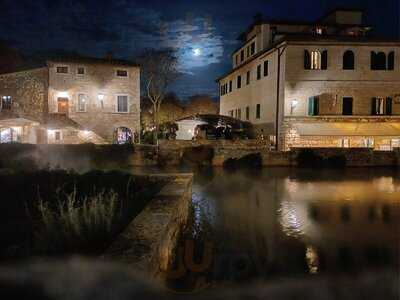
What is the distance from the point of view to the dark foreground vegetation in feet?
18.1

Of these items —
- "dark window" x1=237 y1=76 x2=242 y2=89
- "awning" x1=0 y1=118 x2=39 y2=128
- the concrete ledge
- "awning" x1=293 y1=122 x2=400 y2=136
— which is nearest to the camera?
the concrete ledge

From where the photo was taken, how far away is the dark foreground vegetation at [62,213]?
552 centimetres

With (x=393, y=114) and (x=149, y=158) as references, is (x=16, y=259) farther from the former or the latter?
(x=393, y=114)

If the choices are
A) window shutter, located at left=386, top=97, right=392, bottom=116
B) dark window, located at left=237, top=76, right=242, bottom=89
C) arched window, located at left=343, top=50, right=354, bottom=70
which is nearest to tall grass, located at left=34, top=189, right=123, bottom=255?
arched window, located at left=343, top=50, right=354, bottom=70

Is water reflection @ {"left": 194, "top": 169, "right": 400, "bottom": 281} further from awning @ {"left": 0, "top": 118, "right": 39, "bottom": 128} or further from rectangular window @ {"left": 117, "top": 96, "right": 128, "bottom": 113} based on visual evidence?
awning @ {"left": 0, "top": 118, "right": 39, "bottom": 128}

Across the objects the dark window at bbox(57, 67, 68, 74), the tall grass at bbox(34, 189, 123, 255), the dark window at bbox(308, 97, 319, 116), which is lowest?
the tall grass at bbox(34, 189, 123, 255)

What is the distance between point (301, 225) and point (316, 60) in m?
22.4

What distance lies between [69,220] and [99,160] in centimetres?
1973

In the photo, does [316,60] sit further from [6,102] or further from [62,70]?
[6,102]

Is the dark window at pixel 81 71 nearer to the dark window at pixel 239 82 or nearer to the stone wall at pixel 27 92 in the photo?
the stone wall at pixel 27 92

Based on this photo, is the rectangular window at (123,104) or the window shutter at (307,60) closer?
the window shutter at (307,60)

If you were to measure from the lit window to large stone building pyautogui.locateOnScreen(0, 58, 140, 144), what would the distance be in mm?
15422

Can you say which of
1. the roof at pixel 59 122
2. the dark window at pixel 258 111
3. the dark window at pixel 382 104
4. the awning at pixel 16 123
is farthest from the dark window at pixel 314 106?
the awning at pixel 16 123

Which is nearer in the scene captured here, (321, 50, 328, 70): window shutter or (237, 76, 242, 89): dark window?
(321, 50, 328, 70): window shutter
